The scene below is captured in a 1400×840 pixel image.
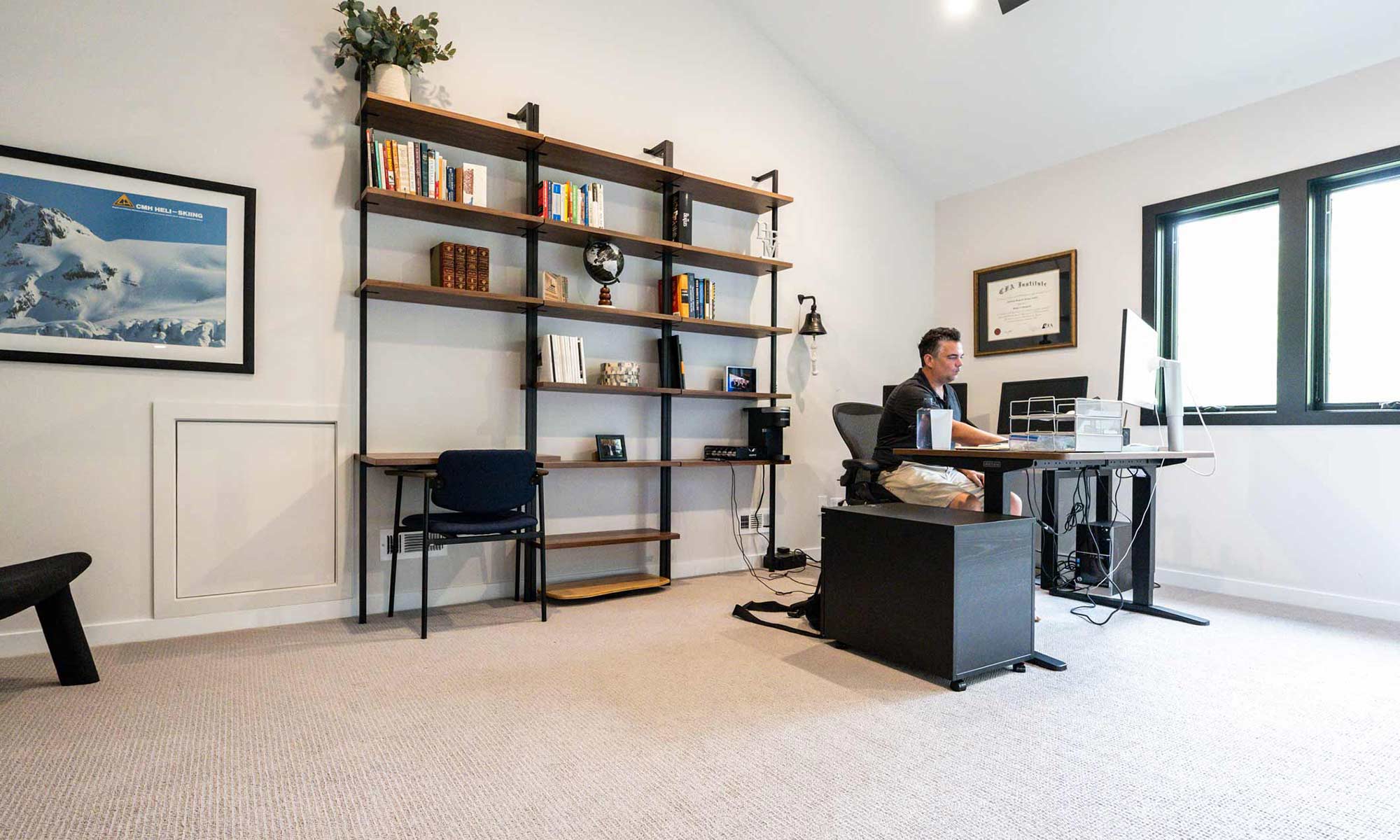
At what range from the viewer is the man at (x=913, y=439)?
334 centimetres

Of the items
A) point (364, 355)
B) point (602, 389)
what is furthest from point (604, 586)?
point (364, 355)

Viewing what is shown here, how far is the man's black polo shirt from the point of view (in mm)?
3328

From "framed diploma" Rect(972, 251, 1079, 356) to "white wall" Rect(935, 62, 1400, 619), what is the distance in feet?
0.25

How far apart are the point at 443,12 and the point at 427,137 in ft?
2.13

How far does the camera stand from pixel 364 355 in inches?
131

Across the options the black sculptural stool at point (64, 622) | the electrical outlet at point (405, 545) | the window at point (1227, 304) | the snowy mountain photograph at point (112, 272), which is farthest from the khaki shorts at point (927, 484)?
the black sculptural stool at point (64, 622)

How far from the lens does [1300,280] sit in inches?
148

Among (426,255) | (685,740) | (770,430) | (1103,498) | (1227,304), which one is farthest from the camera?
(770,430)

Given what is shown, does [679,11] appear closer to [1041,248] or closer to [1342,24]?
[1041,248]

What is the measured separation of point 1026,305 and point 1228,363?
1223 mm

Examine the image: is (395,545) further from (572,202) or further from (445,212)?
(572,202)

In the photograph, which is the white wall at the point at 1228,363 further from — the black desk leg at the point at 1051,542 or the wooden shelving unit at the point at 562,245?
the wooden shelving unit at the point at 562,245

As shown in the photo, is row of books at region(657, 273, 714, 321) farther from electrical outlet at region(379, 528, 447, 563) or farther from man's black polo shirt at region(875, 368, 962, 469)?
electrical outlet at region(379, 528, 447, 563)

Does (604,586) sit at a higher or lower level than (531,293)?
lower
